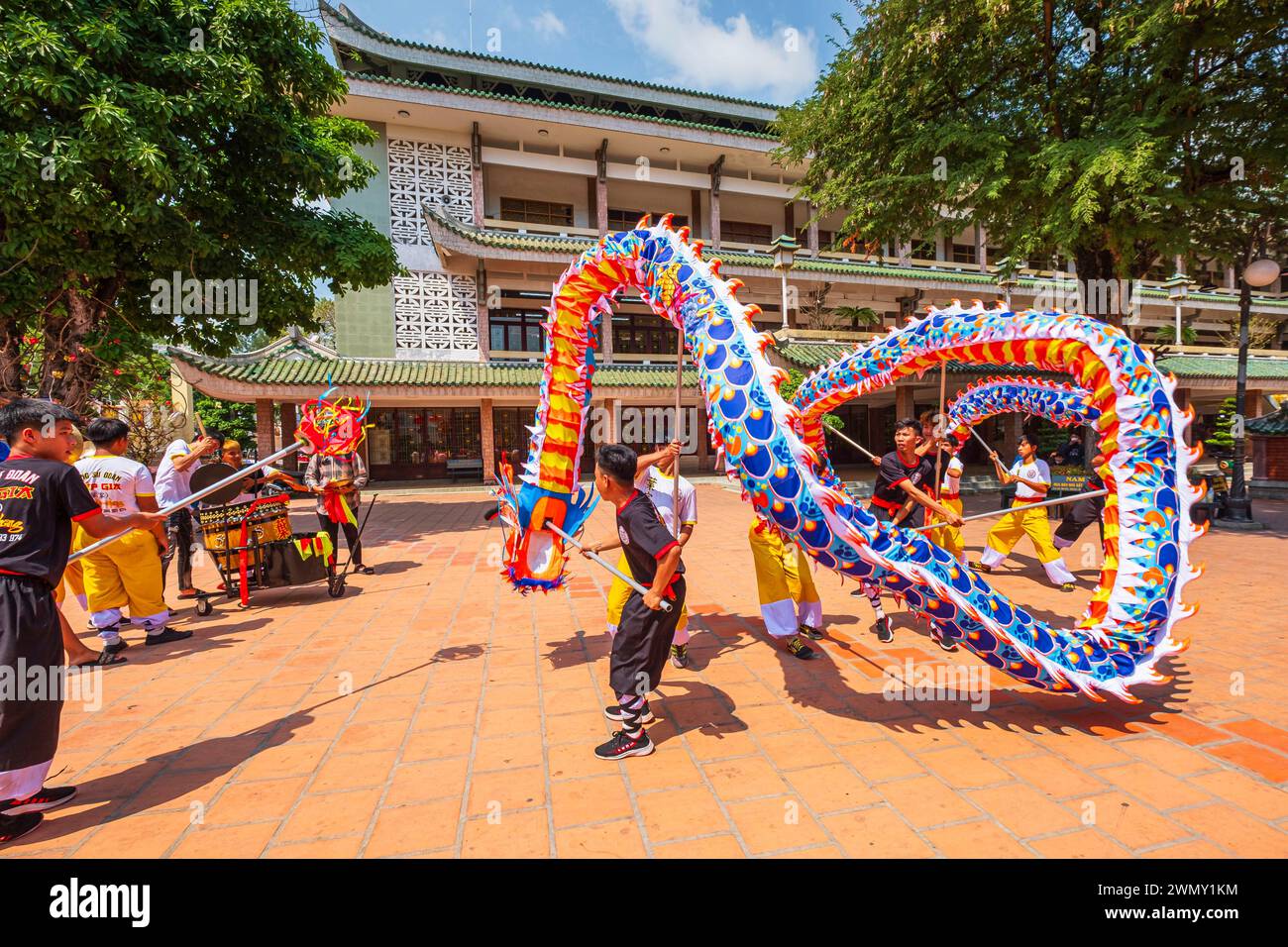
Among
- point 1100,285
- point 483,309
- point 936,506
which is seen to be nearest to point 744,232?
point 483,309

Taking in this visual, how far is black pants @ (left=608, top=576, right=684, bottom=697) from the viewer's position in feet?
9.43

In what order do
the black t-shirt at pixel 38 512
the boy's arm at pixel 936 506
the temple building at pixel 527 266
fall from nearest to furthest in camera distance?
the black t-shirt at pixel 38 512
the boy's arm at pixel 936 506
the temple building at pixel 527 266

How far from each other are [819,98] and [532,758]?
39.2ft

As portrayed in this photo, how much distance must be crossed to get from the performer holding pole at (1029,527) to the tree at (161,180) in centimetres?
973

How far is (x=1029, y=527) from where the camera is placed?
230 inches

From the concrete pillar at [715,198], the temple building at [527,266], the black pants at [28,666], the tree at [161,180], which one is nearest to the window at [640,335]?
the temple building at [527,266]

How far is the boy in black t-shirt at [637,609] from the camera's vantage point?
2861 mm

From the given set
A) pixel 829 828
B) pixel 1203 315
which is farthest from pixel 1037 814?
pixel 1203 315

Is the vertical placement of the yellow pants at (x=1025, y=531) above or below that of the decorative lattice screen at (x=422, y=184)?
below

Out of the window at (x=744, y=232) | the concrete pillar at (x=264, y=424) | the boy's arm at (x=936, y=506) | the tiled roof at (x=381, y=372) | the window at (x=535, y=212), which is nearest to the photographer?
the boy's arm at (x=936, y=506)

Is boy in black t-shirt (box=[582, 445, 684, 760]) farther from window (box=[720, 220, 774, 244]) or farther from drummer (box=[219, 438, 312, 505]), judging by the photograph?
window (box=[720, 220, 774, 244])

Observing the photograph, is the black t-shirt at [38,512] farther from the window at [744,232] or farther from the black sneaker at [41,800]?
the window at [744,232]

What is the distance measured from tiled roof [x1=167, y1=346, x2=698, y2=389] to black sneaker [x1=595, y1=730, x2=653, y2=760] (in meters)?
11.5

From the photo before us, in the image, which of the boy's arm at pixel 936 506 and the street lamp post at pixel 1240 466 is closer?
the boy's arm at pixel 936 506
